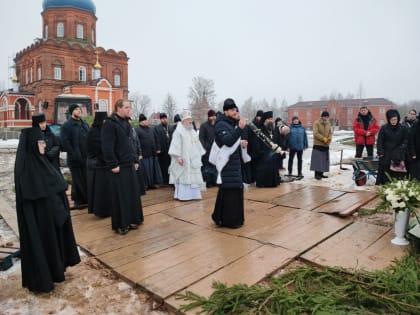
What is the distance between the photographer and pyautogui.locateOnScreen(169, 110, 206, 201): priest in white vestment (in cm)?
677

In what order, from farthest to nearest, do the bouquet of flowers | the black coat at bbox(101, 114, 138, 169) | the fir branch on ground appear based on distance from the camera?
the black coat at bbox(101, 114, 138, 169) → the bouquet of flowers → the fir branch on ground

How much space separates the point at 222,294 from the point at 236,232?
5.88 ft

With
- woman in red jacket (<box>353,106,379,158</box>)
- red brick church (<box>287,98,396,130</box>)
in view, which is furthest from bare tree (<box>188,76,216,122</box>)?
woman in red jacket (<box>353,106,379,158</box>)

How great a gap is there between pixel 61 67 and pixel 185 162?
37289 mm

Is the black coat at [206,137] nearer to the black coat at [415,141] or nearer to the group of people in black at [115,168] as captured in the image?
the group of people in black at [115,168]

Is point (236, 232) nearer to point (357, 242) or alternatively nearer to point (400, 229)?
point (357, 242)

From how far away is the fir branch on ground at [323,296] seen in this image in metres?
2.72

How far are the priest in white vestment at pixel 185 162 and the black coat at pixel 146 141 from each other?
1257 millimetres

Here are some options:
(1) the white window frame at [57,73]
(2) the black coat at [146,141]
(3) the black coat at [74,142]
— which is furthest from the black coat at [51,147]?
(1) the white window frame at [57,73]

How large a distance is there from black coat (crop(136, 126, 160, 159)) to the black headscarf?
470 centimetres

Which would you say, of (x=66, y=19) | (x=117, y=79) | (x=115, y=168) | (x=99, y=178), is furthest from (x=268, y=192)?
(x=66, y=19)

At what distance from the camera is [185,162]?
6.86 metres

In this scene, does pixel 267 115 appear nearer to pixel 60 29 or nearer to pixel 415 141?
pixel 415 141

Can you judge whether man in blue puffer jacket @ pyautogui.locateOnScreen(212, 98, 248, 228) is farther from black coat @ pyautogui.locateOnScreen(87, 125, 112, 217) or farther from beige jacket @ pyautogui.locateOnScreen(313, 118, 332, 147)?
beige jacket @ pyautogui.locateOnScreen(313, 118, 332, 147)
